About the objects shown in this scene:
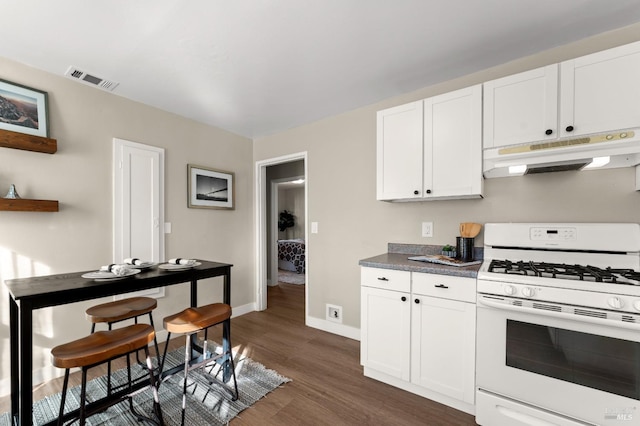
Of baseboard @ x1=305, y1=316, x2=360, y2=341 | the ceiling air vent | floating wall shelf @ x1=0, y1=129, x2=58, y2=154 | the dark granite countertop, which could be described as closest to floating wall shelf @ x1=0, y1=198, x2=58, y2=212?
floating wall shelf @ x1=0, y1=129, x2=58, y2=154

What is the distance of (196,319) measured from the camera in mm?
1743

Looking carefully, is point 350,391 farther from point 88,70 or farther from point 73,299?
point 88,70

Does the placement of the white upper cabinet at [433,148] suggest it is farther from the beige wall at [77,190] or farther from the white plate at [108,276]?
the beige wall at [77,190]

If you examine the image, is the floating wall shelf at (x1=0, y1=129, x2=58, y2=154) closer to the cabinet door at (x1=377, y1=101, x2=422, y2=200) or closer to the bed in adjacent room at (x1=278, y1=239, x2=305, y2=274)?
the cabinet door at (x1=377, y1=101, x2=422, y2=200)

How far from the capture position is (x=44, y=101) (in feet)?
7.11

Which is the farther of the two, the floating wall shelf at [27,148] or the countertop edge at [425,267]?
the floating wall shelf at [27,148]

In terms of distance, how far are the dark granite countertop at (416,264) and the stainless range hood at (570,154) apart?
727mm

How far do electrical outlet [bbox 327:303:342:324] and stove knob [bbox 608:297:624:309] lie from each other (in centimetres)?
219

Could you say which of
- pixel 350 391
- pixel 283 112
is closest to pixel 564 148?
pixel 350 391

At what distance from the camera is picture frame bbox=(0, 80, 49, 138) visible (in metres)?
1.99

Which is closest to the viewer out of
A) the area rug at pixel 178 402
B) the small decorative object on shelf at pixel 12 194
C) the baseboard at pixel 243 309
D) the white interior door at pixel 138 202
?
the area rug at pixel 178 402

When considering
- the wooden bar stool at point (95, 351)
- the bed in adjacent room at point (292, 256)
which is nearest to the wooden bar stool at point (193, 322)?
the wooden bar stool at point (95, 351)

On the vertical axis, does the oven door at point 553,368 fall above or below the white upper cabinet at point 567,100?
below

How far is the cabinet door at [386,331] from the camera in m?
1.99
